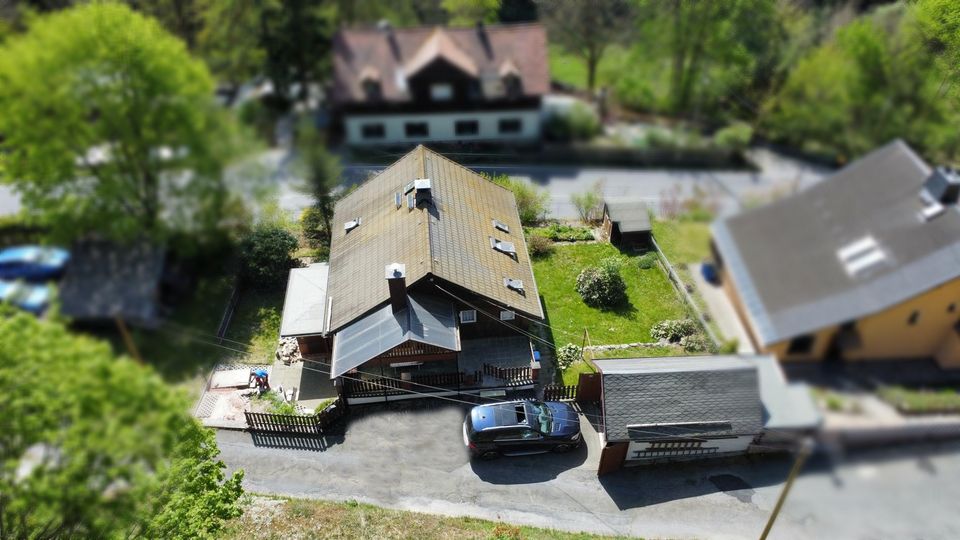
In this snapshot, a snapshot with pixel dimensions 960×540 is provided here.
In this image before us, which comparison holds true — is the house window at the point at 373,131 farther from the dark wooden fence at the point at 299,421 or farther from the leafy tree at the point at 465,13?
the dark wooden fence at the point at 299,421

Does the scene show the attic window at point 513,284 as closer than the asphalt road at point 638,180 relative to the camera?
No

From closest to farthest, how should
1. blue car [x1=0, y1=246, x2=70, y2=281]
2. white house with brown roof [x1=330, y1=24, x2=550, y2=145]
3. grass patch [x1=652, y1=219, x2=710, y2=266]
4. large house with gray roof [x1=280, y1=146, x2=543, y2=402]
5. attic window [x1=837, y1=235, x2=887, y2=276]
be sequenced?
attic window [x1=837, y1=235, x2=887, y2=276] < grass patch [x1=652, y1=219, x2=710, y2=266] < blue car [x1=0, y1=246, x2=70, y2=281] < large house with gray roof [x1=280, y1=146, x2=543, y2=402] < white house with brown roof [x1=330, y1=24, x2=550, y2=145]

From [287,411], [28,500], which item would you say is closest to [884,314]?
[28,500]

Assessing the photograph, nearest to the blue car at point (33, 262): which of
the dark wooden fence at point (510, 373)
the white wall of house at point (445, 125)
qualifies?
the white wall of house at point (445, 125)

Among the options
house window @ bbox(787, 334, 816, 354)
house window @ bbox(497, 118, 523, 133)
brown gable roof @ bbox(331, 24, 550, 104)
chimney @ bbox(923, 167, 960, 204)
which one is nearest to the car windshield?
house window @ bbox(787, 334, 816, 354)

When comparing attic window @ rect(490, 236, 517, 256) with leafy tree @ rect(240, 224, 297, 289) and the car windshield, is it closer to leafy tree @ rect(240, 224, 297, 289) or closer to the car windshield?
the car windshield

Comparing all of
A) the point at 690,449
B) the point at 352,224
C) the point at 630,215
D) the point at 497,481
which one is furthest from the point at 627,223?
the point at 497,481
